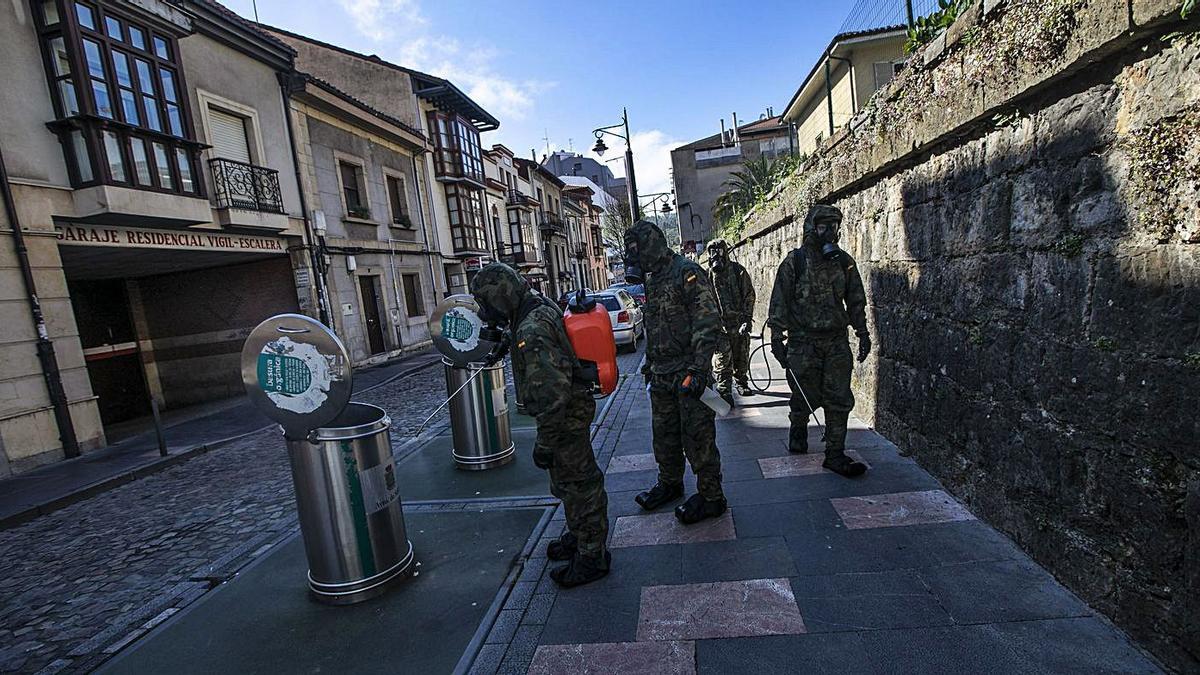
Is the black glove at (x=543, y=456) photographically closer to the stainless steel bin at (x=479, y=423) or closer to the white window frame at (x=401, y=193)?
the stainless steel bin at (x=479, y=423)

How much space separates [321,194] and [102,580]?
12847 mm

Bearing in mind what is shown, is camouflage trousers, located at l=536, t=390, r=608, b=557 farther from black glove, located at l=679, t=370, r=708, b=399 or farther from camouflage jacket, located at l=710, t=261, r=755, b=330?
camouflage jacket, located at l=710, t=261, r=755, b=330

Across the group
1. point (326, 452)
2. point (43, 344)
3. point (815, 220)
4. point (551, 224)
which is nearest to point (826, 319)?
point (815, 220)

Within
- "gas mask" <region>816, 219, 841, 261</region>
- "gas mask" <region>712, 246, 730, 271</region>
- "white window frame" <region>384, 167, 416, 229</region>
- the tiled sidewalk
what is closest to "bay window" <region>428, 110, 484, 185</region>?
"white window frame" <region>384, 167, 416, 229</region>

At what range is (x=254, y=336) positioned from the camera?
127 inches

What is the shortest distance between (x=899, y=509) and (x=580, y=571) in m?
2.06

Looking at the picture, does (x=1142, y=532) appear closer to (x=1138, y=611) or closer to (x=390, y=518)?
(x=1138, y=611)

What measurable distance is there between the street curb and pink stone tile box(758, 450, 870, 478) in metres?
7.23

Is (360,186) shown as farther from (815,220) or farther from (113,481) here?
(815,220)

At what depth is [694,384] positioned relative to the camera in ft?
11.1

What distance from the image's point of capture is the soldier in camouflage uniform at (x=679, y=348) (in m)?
3.63

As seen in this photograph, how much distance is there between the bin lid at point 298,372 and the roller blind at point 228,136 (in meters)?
11.0

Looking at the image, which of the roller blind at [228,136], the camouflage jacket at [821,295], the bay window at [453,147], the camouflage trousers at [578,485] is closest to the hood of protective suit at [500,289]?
the camouflage trousers at [578,485]

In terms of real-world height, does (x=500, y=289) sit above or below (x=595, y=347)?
above
